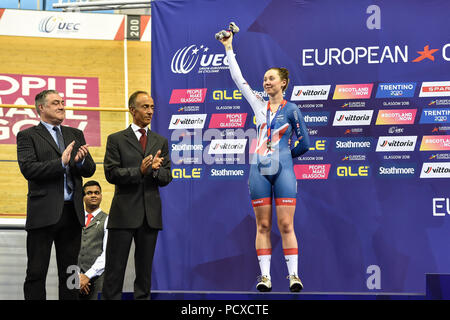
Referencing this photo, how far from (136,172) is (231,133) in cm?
159

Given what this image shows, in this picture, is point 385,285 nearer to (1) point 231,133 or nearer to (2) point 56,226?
(1) point 231,133

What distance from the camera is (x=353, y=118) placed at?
5.81 meters

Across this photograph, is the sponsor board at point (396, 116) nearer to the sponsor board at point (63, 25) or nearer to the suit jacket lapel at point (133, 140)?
the suit jacket lapel at point (133, 140)

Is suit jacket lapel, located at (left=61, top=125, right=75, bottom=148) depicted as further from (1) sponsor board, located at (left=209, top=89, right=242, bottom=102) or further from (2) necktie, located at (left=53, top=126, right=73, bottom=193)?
(1) sponsor board, located at (left=209, top=89, right=242, bottom=102)

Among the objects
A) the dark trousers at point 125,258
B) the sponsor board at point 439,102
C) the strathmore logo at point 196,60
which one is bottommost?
the dark trousers at point 125,258

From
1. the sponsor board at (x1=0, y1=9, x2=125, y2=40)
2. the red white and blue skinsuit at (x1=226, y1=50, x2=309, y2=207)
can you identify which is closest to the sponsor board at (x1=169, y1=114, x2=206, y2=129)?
the red white and blue skinsuit at (x1=226, y1=50, x2=309, y2=207)

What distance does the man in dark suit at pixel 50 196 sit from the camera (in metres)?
4.46

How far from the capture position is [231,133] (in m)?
5.98

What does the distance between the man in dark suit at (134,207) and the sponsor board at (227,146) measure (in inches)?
51.5

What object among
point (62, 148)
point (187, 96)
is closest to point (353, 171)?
point (187, 96)

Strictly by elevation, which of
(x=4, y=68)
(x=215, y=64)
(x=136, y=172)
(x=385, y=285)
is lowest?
(x=385, y=285)

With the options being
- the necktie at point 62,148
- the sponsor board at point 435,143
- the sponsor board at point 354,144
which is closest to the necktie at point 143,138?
the necktie at point 62,148

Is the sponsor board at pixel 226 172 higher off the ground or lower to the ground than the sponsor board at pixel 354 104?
lower
